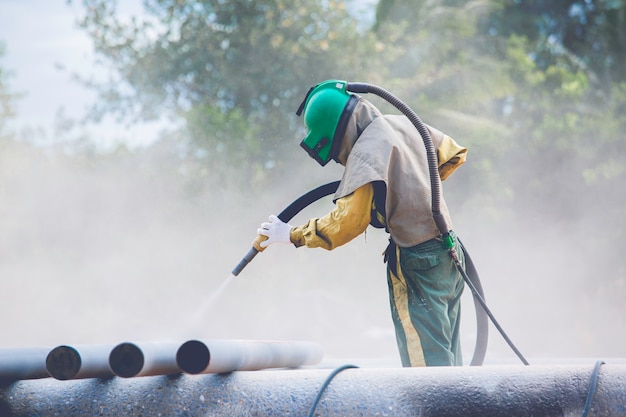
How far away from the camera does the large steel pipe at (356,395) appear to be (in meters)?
1.90

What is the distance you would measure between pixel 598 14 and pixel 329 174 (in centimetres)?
792

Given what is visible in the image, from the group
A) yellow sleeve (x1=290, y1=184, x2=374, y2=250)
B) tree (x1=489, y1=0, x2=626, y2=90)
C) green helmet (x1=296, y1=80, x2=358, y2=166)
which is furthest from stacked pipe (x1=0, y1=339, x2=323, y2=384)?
tree (x1=489, y1=0, x2=626, y2=90)

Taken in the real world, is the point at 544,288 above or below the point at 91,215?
below

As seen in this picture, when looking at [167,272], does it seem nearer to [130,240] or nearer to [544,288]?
[130,240]

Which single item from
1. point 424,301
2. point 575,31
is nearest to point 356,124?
point 424,301

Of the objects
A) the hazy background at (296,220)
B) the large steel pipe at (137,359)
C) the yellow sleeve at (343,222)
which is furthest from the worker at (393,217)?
the hazy background at (296,220)

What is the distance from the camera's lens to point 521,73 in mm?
14219

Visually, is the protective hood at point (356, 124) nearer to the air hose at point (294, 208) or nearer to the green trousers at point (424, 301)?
the air hose at point (294, 208)

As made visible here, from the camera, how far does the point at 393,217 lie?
2.79 meters

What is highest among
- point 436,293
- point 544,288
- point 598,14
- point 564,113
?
point 598,14

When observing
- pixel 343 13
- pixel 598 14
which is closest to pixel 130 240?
pixel 343 13

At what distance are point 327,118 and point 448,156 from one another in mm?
528

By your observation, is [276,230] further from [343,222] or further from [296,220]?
[296,220]

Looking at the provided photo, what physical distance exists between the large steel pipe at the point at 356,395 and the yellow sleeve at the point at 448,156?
117 cm
